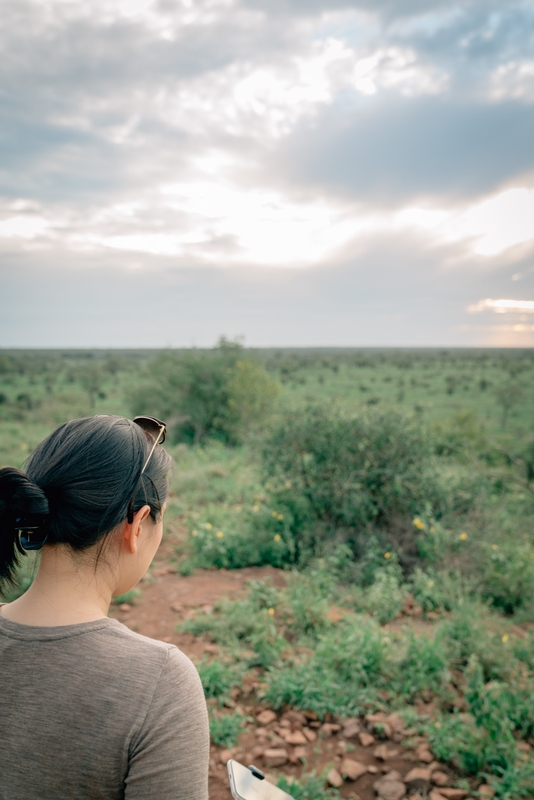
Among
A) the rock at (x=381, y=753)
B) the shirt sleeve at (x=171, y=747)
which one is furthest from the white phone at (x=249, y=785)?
the rock at (x=381, y=753)

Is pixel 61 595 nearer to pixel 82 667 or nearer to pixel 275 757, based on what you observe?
pixel 82 667

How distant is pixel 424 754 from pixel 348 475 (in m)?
3.27

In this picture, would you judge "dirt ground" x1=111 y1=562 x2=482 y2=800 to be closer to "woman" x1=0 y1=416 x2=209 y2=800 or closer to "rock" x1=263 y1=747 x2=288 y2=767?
"rock" x1=263 y1=747 x2=288 y2=767

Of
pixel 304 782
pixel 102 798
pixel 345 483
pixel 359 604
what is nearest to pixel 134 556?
pixel 102 798

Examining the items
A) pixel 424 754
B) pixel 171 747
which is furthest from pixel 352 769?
pixel 171 747

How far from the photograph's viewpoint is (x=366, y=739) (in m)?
2.91

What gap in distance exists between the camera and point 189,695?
0.99 m

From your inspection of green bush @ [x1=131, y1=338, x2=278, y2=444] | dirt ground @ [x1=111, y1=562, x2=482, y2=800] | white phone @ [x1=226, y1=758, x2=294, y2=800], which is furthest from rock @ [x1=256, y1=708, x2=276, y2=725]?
green bush @ [x1=131, y1=338, x2=278, y2=444]

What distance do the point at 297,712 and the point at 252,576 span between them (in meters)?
2.17

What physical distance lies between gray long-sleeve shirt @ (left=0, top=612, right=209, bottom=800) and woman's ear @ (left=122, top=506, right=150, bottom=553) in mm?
221

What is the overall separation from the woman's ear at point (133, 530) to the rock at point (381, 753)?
242cm

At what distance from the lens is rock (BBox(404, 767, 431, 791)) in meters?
2.61

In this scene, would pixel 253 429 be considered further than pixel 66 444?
Yes

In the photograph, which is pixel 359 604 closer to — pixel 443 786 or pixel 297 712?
pixel 297 712
